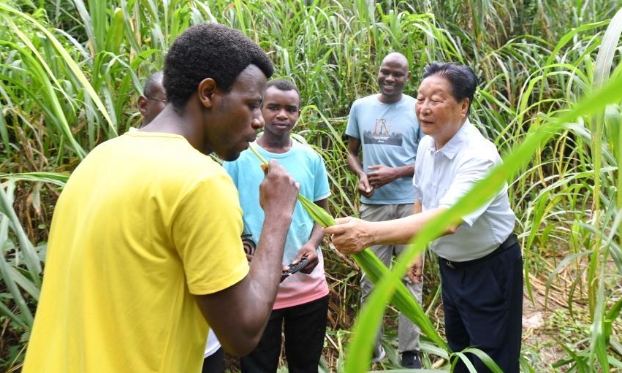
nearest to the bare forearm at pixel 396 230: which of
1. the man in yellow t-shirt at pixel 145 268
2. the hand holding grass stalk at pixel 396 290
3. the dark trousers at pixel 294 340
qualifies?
the hand holding grass stalk at pixel 396 290

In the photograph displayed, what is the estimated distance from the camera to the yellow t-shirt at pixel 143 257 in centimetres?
112

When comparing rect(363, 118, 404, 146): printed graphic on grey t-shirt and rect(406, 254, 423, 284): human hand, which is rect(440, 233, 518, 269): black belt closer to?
rect(406, 254, 423, 284): human hand

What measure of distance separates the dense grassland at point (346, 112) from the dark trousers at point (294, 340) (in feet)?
1.54

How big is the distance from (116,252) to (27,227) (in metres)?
1.53

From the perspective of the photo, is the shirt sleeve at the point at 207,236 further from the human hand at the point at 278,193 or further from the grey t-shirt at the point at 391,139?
the grey t-shirt at the point at 391,139

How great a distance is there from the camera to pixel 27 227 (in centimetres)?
245

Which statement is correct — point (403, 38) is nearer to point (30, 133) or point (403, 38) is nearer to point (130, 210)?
point (30, 133)

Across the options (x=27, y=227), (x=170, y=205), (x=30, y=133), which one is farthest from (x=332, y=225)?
(x=30, y=133)

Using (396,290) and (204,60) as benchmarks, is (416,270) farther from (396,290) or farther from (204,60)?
(204,60)

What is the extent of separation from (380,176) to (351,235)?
1652 millimetres

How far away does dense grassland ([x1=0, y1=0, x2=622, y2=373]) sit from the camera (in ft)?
5.96

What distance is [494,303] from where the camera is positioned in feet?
8.40

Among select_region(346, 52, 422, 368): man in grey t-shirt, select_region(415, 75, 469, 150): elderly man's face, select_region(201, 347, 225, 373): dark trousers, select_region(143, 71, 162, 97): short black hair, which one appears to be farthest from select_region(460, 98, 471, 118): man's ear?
select_region(201, 347, 225, 373): dark trousers

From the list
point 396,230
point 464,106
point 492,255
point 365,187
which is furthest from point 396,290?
point 365,187
